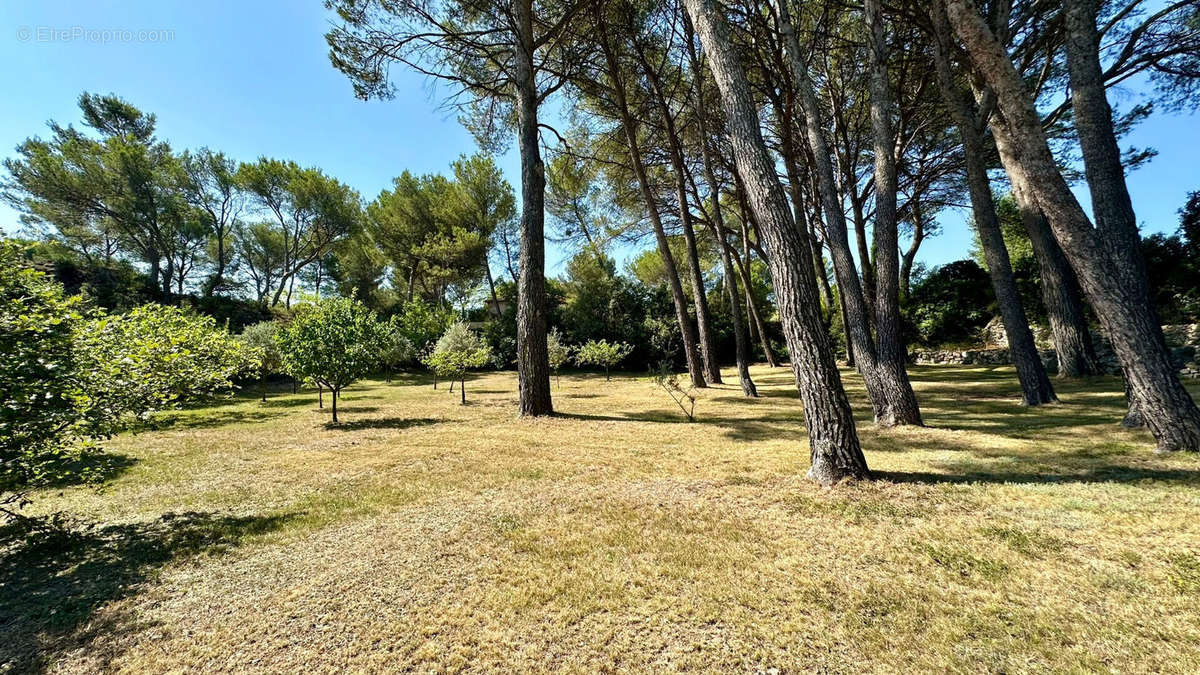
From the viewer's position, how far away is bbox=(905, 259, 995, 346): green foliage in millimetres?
16172

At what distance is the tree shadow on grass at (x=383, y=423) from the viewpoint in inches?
321

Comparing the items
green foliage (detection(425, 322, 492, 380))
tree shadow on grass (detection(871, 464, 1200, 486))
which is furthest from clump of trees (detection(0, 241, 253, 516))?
green foliage (detection(425, 322, 492, 380))

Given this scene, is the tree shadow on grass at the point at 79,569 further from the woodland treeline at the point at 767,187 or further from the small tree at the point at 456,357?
the small tree at the point at 456,357

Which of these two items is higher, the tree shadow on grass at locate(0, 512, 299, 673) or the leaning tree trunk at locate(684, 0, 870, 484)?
the leaning tree trunk at locate(684, 0, 870, 484)

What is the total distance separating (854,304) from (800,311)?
113 inches

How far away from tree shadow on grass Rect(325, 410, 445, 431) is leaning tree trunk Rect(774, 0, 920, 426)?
779 cm

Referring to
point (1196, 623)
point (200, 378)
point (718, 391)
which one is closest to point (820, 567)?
point (1196, 623)

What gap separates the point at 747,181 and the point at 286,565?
490 centimetres

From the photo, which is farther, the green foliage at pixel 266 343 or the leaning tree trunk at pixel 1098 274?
the green foliage at pixel 266 343

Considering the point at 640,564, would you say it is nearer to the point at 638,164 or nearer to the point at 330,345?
the point at 330,345

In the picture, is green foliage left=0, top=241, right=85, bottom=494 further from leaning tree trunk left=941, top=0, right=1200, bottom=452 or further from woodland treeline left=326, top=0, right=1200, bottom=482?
leaning tree trunk left=941, top=0, right=1200, bottom=452

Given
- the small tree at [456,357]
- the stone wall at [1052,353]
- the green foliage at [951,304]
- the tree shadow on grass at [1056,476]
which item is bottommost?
the tree shadow on grass at [1056,476]

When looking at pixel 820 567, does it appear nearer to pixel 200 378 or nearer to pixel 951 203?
pixel 200 378

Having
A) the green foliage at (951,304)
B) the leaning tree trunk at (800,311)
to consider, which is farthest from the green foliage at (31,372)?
the green foliage at (951,304)
